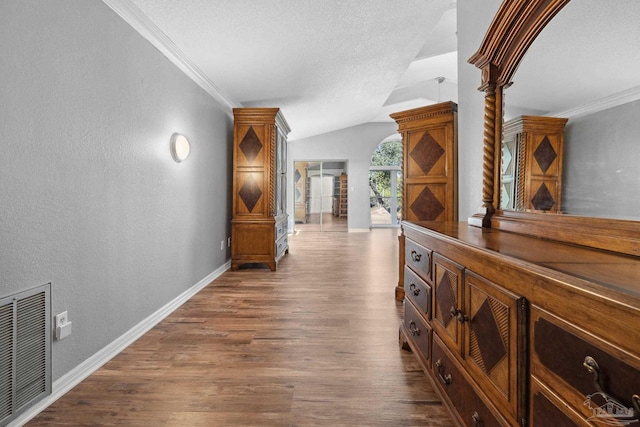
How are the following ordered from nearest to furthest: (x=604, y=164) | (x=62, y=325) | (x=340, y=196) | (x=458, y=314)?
(x=604, y=164)
(x=458, y=314)
(x=62, y=325)
(x=340, y=196)

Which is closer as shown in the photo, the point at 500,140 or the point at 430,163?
the point at 500,140

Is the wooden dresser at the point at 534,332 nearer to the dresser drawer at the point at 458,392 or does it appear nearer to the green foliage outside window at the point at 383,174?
the dresser drawer at the point at 458,392

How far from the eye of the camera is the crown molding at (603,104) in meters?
0.97

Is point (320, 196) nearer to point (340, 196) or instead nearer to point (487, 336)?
point (340, 196)

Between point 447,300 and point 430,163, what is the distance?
1887mm

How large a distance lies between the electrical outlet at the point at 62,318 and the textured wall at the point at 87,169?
3 centimetres

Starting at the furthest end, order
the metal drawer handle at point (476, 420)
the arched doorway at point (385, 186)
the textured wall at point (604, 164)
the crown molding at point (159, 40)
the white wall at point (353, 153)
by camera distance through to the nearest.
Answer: the arched doorway at point (385, 186)
the white wall at point (353, 153)
the crown molding at point (159, 40)
the metal drawer handle at point (476, 420)
the textured wall at point (604, 164)

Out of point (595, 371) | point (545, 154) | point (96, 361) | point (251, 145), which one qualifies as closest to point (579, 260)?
point (595, 371)

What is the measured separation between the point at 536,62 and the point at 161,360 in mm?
2596

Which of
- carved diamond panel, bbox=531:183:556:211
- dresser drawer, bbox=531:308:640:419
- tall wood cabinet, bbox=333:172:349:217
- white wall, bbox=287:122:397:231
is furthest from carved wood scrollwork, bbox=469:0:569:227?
tall wood cabinet, bbox=333:172:349:217

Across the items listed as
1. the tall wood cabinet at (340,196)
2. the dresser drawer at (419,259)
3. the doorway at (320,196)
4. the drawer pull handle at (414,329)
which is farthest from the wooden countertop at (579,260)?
the tall wood cabinet at (340,196)

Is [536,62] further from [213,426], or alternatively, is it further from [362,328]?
[213,426]

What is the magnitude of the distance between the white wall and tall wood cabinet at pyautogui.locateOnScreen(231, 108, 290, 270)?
4396mm

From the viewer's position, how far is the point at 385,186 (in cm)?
1013
